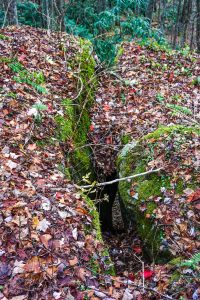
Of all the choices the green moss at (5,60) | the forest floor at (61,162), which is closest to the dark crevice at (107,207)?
the forest floor at (61,162)

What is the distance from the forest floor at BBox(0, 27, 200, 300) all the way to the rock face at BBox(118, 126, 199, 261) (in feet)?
1.59

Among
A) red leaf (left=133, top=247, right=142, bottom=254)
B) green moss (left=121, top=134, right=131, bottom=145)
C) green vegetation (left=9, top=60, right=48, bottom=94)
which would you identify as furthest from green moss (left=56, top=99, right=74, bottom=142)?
red leaf (left=133, top=247, right=142, bottom=254)

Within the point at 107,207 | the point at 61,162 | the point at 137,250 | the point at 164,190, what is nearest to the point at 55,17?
the point at 107,207

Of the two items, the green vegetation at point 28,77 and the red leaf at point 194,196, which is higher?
the green vegetation at point 28,77

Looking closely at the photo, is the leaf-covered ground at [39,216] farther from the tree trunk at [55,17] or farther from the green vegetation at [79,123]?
the tree trunk at [55,17]

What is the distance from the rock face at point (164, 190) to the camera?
15.0ft

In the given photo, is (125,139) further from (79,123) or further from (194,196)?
(194,196)

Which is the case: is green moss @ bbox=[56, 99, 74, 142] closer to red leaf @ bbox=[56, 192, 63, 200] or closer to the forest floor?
the forest floor

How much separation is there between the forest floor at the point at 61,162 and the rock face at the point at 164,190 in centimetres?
48

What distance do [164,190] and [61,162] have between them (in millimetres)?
1765

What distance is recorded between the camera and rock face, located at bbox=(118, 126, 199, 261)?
4.57 metres

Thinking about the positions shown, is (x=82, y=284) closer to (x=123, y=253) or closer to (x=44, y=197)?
(x=44, y=197)

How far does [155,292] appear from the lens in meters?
3.58

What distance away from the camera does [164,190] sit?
520cm
